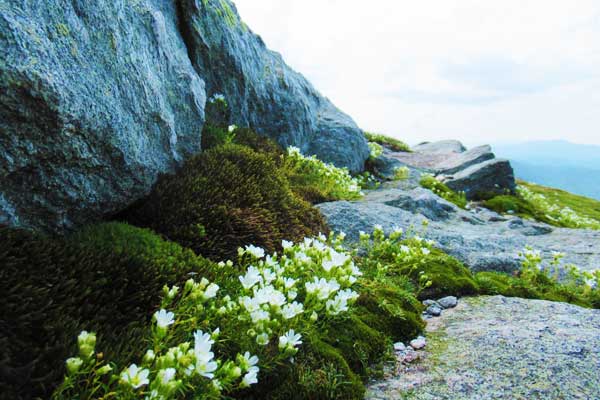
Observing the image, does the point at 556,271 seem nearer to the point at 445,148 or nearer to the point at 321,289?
the point at 321,289

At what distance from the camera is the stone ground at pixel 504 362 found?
3.65 metres

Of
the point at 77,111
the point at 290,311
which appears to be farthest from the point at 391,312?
the point at 77,111

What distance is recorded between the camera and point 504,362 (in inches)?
161

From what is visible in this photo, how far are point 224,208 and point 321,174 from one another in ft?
20.2

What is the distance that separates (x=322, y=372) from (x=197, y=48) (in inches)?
339

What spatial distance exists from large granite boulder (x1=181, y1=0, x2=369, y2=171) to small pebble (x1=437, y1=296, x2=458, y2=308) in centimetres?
742

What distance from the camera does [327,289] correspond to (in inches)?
157

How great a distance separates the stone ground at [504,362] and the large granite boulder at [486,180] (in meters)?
19.5

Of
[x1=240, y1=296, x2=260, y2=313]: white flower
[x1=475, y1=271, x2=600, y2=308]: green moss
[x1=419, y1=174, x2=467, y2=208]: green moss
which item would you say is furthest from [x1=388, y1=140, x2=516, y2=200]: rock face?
[x1=240, y1=296, x2=260, y2=313]: white flower

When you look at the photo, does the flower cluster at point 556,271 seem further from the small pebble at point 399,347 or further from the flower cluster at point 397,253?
the small pebble at point 399,347

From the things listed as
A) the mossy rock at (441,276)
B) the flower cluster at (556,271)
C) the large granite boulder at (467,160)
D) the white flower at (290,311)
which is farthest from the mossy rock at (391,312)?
the large granite boulder at (467,160)

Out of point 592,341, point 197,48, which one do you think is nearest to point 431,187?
point 197,48

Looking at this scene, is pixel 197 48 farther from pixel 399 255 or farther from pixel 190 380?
pixel 190 380

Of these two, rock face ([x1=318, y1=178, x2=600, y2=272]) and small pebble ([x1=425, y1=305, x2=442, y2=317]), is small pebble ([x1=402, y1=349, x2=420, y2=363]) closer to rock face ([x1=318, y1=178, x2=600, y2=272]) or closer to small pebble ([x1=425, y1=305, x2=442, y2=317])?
small pebble ([x1=425, y1=305, x2=442, y2=317])
